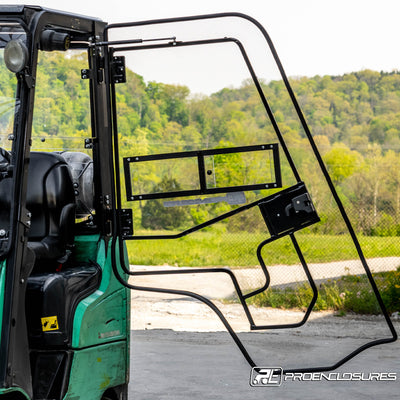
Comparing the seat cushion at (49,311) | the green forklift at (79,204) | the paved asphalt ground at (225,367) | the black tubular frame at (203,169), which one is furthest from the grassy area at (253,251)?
the seat cushion at (49,311)

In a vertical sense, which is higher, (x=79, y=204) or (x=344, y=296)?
(x=79, y=204)

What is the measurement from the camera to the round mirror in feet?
10.8

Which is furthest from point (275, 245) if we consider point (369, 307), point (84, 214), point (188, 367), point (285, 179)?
point (84, 214)

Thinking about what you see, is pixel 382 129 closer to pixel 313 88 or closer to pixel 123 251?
pixel 313 88

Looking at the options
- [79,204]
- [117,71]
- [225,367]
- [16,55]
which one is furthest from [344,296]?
[16,55]

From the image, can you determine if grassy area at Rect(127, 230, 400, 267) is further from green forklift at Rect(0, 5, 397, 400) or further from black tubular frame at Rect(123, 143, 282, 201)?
black tubular frame at Rect(123, 143, 282, 201)

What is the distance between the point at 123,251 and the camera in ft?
13.3

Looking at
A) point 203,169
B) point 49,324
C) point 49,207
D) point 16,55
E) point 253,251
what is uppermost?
point 16,55

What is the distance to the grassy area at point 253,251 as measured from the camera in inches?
608

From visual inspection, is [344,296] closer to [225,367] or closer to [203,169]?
[225,367]

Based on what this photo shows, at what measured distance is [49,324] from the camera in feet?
12.0

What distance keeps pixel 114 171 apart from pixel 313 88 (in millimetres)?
28618

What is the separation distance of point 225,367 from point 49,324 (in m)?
4.08

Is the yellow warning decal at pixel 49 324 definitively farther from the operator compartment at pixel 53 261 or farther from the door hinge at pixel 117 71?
the door hinge at pixel 117 71
